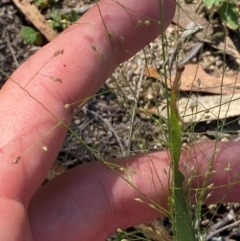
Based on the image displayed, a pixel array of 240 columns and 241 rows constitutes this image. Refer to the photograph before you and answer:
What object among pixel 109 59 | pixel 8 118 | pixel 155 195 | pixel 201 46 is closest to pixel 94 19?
pixel 109 59

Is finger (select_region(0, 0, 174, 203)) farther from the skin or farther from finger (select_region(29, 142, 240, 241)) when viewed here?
finger (select_region(29, 142, 240, 241))

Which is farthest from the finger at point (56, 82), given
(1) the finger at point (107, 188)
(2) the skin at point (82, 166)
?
(1) the finger at point (107, 188)

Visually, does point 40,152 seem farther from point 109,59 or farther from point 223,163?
point 223,163

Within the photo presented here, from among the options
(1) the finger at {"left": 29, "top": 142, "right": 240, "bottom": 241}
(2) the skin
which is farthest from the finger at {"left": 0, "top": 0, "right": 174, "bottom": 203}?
(1) the finger at {"left": 29, "top": 142, "right": 240, "bottom": 241}

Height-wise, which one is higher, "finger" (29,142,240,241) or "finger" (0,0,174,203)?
"finger" (0,0,174,203)

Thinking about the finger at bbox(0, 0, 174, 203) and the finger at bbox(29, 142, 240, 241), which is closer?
the finger at bbox(0, 0, 174, 203)

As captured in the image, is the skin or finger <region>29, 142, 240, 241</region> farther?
finger <region>29, 142, 240, 241</region>

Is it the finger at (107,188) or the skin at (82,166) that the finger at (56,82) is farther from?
the finger at (107,188)
